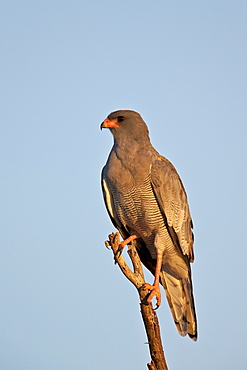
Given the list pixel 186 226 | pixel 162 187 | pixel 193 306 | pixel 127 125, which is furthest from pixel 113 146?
pixel 193 306

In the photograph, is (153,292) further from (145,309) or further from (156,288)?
(145,309)

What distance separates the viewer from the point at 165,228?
7684 mm

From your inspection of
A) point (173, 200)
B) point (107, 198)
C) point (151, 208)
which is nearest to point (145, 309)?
point (151, 208)

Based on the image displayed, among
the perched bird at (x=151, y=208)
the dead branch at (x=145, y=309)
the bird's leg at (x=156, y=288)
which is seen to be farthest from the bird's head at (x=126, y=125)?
the bird's leg at (x=156, y=288)

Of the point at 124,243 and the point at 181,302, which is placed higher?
the point at 124,243

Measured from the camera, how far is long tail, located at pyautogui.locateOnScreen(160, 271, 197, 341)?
25.7 feet

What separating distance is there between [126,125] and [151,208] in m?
1.32

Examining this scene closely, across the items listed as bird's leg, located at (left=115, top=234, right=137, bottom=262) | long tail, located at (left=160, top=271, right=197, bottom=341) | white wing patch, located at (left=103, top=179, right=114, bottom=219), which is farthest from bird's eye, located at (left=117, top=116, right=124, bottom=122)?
long tail, located at (left=160, top=271, right=197, bottom=341)

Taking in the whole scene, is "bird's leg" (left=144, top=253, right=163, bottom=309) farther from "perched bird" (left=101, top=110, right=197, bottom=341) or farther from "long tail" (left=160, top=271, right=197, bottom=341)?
"long tail" (left=160, top=271, right=197, bottom=341)

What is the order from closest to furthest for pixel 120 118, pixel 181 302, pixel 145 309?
1. pixel 145 309
2. pixel 181 302
3. pixel 120 118

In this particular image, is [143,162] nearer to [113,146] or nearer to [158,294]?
[113,146]

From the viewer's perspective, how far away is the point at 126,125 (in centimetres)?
803

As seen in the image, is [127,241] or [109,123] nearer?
[127,241]

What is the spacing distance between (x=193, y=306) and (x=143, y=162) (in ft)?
7.28
